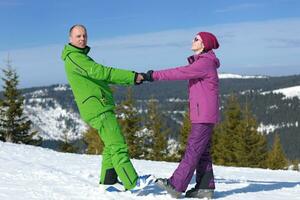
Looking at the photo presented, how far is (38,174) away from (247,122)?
32.4 meters

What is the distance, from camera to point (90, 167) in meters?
9.84

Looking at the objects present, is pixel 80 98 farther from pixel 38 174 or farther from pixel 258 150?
pixel 258 150

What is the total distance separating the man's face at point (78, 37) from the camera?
6500 millimetres

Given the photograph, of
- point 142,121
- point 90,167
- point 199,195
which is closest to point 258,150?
point 142,121

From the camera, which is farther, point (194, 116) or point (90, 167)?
point (90, 167)

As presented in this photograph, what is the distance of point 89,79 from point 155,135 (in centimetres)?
3202

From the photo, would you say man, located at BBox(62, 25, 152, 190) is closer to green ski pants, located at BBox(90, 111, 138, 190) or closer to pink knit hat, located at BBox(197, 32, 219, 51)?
green ski pants, located at BBox(90, 111, 138, 190)

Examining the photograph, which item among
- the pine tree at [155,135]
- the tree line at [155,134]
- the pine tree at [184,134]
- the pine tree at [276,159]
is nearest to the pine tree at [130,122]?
the tree line at [155,134]

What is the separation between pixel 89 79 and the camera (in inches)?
256

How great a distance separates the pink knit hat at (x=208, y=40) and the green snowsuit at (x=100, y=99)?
99cm

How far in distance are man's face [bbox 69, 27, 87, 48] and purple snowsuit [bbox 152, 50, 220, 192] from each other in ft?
3.32

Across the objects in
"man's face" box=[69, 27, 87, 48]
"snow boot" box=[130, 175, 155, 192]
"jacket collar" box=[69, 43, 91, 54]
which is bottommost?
"snow boot" box=[130, 175, 155, 192]

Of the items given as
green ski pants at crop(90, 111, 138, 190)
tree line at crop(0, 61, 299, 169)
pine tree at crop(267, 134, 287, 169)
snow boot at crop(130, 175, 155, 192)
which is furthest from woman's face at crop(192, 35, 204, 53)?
pine tree at crop(267, 134, 287, 169)

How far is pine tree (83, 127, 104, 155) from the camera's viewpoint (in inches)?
1435
